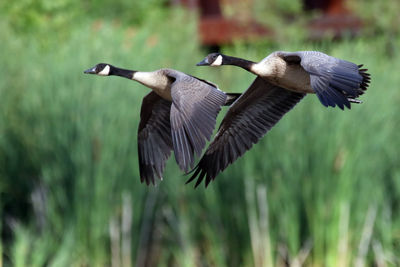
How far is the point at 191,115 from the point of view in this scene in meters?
4.56

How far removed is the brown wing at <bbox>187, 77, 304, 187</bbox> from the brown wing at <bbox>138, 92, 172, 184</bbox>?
0.30 m

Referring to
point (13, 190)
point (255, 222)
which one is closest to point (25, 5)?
point (13, 190)

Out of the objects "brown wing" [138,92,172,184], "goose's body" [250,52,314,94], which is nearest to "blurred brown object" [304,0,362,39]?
"brown wing" [138,92,172,184]

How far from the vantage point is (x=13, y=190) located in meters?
10.2

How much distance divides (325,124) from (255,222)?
132cm

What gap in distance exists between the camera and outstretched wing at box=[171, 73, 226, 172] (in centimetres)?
444

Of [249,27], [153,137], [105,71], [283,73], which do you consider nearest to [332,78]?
[283,73]

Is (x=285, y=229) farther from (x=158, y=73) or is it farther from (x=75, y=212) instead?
(x=158, y=73)

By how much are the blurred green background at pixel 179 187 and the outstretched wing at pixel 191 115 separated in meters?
3.89

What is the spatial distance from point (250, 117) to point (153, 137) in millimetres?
681

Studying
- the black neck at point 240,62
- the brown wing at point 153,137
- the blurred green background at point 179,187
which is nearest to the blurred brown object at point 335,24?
the blurred green background at point 179,187

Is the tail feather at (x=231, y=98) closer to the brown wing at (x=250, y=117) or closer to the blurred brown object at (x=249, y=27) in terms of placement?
the brown wing at (x=250, y=117)

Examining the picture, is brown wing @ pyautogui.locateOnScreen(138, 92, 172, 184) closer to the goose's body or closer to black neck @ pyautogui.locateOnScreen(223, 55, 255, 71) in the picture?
black neck @ pyautogui.locateOnScreen(223, 55, 255, 71)

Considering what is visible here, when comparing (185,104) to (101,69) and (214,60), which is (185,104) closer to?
(214,60)
